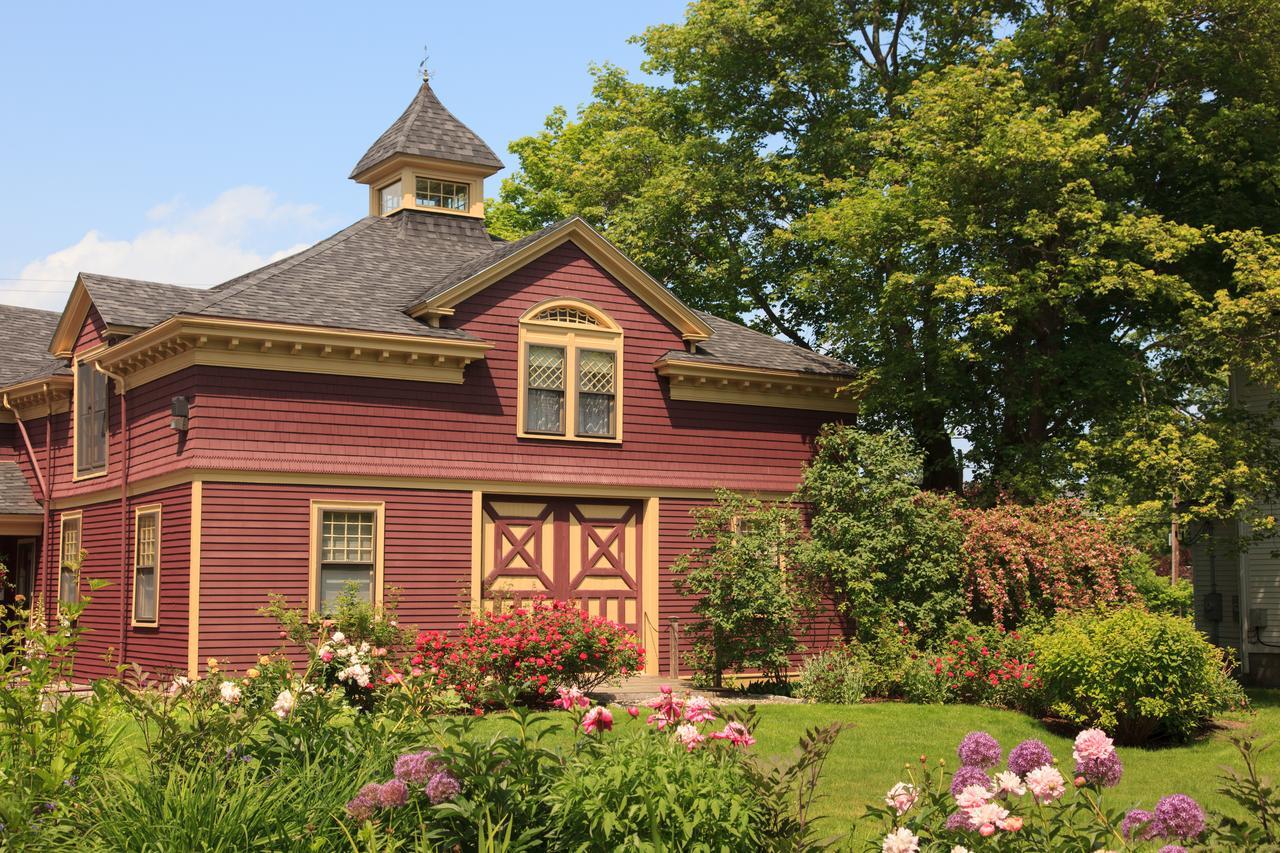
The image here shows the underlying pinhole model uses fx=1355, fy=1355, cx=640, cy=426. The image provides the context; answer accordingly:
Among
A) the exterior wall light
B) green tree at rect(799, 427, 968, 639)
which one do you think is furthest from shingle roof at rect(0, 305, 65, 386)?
green tree at rect(799, 427, 968, 639)

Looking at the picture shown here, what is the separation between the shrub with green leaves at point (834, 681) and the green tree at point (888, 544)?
1.39m

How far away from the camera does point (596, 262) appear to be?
22672mm

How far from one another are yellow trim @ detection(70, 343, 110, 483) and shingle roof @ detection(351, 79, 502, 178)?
638 cm

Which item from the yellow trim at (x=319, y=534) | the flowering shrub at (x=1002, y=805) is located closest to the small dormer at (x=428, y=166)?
the yellow trim at (x=319, y=534)

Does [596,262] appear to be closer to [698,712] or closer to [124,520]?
[124,520]

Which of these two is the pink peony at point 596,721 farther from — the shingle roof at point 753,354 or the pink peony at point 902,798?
the shingle roof at point 753,354

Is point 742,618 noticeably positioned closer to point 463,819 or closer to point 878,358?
point 878,358

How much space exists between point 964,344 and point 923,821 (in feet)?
57.2

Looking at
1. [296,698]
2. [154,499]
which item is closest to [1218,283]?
[154,499]

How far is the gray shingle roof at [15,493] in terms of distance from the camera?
25.0 m

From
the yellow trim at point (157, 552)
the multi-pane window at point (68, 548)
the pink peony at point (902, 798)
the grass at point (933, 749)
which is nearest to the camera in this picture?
the pink peony at point (902, 798)

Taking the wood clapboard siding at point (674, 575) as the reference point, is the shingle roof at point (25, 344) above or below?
above

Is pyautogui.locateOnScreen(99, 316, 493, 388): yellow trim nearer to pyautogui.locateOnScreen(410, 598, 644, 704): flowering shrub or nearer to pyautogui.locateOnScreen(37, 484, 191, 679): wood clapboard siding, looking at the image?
pyautogui.locateOnScreen(37, 484, 191, 679): wood clapboard siding

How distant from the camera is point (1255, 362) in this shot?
66.2 feet
